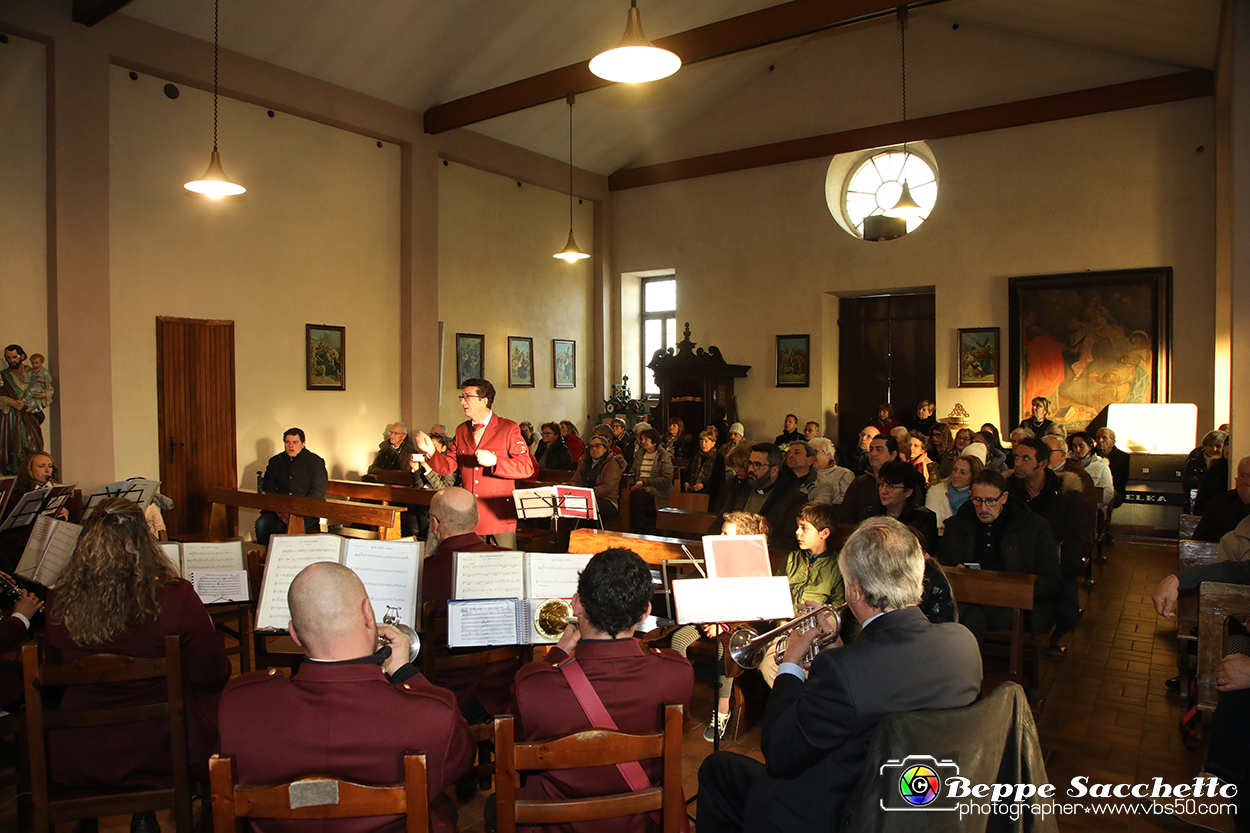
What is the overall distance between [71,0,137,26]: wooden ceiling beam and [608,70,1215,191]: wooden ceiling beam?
799cm

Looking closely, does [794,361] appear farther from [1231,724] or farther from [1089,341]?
[1231,724]

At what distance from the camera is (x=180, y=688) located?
2525 millimetres

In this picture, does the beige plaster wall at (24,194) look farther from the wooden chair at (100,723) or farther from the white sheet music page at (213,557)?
the wooden chair at (100,723)

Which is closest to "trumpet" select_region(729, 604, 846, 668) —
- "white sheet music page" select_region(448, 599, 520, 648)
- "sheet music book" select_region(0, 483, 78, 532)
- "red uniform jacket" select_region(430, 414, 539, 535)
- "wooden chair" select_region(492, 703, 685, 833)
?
"wooden chair" select_region(492, 703, 685, 833)

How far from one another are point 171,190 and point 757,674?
303 inches

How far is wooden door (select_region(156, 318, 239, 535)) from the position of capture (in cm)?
836

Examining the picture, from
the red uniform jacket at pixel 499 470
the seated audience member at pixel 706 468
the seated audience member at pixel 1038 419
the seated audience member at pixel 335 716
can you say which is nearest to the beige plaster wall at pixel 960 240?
the seated audience member at pixel 1038 419

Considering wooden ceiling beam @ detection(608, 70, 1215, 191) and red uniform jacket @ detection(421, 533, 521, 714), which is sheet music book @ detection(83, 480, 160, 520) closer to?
red uniform jacket @ detection(421, 533, 521, 714)

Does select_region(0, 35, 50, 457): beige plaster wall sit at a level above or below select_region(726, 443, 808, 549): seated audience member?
above

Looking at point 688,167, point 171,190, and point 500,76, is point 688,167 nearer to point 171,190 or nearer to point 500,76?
point 500,76

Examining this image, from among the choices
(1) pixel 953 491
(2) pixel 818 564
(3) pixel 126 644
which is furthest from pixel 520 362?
(3) pixel 126 644

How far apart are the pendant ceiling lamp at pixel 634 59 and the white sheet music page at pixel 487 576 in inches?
114

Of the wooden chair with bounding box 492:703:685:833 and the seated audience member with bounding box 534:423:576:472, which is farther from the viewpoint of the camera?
the seated audience member with bounding box 534:423:576:472

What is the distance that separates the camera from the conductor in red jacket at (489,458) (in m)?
5.12
